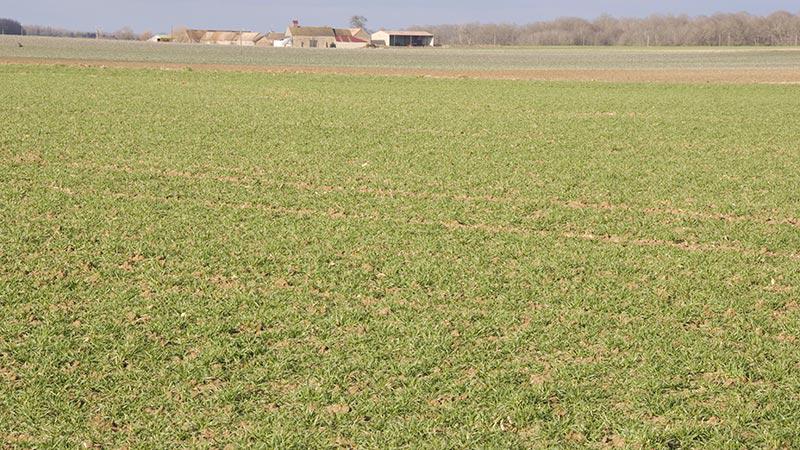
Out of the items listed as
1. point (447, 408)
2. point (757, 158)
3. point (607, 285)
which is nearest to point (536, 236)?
point (607, 285)

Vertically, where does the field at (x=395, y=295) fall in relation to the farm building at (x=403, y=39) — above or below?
below

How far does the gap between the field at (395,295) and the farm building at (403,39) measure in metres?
161

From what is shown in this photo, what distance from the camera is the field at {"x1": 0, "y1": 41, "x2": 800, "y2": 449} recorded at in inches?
215

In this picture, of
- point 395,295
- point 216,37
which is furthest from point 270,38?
point 395,295

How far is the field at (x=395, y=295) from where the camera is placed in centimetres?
545

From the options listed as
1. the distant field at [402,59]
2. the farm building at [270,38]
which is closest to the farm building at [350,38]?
the farm building at [270,38]

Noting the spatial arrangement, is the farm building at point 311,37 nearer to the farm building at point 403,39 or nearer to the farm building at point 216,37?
the farm building at point 216,37

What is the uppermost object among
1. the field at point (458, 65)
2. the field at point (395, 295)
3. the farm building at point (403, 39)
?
the farm building at point (403, 39)

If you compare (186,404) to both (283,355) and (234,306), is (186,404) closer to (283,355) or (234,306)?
(283,355)

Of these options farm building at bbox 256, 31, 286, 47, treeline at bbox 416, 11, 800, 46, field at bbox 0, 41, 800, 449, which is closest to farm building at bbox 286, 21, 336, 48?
farm building at bbox 256, 31, 286, 47

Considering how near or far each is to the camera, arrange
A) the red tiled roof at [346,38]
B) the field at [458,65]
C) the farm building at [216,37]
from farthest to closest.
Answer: the farm building at [216,37] < the red tiled roof at [346,38] < the field at [458,65]

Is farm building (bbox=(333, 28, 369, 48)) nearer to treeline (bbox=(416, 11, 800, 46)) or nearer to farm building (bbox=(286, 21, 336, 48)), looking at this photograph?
farm building (bbox=(286, 21, 336, 48))

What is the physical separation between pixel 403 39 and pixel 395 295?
174547mm

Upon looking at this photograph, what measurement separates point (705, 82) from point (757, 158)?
96.0 feet
